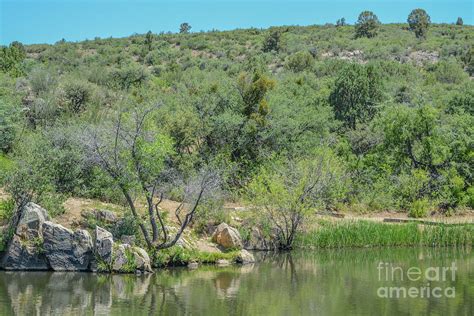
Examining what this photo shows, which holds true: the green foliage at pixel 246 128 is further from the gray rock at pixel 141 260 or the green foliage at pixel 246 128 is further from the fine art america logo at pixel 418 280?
the fine art america logo at pixel 418 280

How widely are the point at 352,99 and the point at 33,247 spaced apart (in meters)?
36.3

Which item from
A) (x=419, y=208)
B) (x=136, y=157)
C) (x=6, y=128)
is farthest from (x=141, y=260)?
(x=419, y=208)

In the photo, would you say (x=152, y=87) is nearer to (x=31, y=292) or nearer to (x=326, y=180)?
(x=326, y=180)

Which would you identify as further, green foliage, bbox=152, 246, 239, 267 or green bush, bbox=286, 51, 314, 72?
green bush, bbox=286, 51, 314, 72

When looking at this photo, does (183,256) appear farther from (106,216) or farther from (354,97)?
(354,97)

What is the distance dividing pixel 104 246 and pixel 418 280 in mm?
11953

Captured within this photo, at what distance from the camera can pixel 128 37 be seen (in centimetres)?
10294

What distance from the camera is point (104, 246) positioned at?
2631cm

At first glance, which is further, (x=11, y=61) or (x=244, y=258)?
(x=11, y=61)

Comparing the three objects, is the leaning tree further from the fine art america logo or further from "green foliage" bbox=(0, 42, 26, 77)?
"green foliage" bbox=(0, 42, 26, 77)

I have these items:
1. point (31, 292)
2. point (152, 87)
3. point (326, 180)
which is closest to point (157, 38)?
point (152, 87)

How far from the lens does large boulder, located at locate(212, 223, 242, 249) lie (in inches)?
1225

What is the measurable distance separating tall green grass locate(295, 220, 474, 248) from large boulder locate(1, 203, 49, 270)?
1280 centimetres

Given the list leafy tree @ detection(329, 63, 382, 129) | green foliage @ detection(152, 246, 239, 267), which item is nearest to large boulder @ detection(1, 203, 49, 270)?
green foliage @ detection(152, 246, 239, 267)
